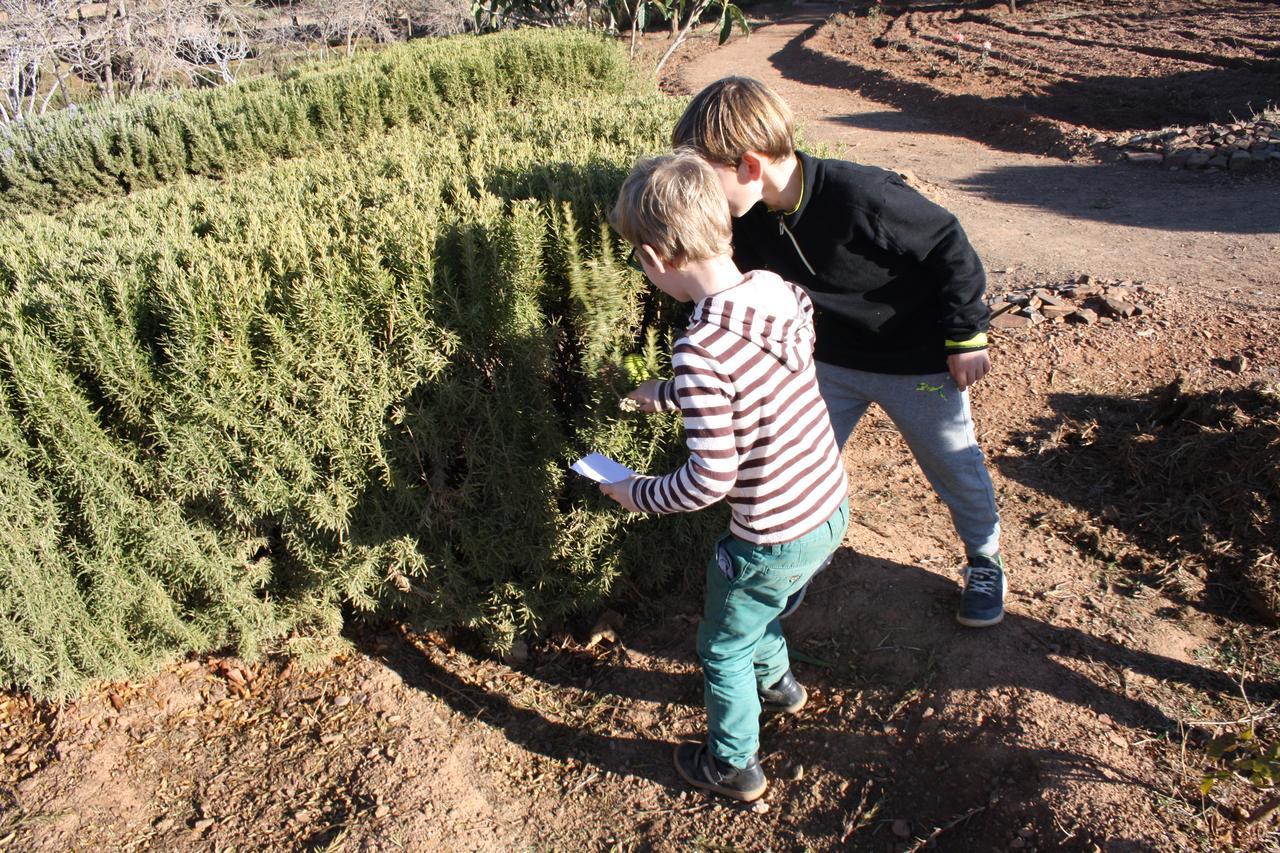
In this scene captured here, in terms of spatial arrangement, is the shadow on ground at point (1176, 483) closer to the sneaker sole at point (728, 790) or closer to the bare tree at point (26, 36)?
the sneaker sole at point (728, 790)

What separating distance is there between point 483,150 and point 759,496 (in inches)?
96.1

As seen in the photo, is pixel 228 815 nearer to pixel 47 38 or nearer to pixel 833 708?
pixel 833 708

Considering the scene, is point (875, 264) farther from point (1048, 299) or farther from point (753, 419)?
point (1048, 299)

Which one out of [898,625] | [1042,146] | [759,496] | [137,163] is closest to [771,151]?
[759,496]

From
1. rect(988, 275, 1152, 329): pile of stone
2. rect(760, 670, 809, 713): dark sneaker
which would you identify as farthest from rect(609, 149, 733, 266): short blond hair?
rect(988, 275, 1152, 329): pile of stone

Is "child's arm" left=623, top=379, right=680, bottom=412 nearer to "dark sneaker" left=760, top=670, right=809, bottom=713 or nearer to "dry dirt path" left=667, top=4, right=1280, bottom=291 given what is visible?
"dark sneaker" left=760, top=670, right=809, bottom=713

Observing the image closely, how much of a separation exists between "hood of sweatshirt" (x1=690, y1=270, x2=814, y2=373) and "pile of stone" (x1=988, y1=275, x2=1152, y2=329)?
9.70ft

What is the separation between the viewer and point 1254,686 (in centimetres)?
259

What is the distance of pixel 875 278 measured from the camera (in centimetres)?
252

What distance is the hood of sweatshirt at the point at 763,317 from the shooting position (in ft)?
6.38

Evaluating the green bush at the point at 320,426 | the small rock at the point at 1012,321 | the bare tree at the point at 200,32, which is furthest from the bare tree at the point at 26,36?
the small rock at the point at 1012,321

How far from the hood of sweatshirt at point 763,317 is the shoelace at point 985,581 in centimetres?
116

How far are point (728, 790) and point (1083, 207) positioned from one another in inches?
285

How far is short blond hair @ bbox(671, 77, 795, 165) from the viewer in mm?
2268
